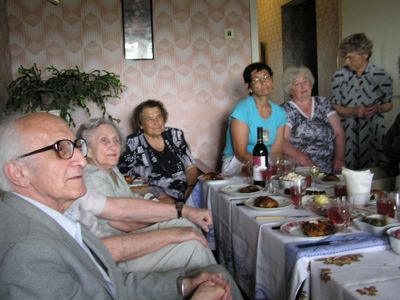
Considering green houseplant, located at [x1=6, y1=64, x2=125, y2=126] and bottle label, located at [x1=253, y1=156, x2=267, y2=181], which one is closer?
bottle label, located at [x1=253, y1=156, x2=267, y2=181]

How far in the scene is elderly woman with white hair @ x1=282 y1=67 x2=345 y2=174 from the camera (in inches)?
122

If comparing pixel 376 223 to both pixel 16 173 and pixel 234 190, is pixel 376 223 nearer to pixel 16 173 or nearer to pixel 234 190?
pixel 234 190

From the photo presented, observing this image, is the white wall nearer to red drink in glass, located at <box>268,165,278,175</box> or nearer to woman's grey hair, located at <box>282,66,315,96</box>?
woman's grey hair, located at <box>282,66,315,96</box>

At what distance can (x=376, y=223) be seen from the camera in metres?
1.27

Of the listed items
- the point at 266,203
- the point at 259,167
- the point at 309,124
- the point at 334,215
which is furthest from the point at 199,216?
the point at 309,124

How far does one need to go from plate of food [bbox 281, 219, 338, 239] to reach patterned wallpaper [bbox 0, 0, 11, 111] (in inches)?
99.0

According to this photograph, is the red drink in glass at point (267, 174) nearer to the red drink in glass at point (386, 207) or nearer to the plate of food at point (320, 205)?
the plate of food at point (320, 205)

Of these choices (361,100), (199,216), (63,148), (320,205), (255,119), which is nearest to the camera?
(63,148)

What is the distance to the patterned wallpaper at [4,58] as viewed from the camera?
3.06 m

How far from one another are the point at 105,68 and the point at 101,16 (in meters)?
0.45

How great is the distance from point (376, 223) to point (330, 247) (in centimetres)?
23

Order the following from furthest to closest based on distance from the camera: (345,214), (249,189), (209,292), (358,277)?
1. (249,189)
2. (345,214)
3. (209,292)
4. (358,277)

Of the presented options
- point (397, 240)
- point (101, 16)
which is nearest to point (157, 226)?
point (397, 240)

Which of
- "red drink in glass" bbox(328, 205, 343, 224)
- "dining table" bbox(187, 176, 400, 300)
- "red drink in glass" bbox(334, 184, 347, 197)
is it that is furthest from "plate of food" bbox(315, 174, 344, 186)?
"red drink in glass" bbox(328, 205, 343, 224)
